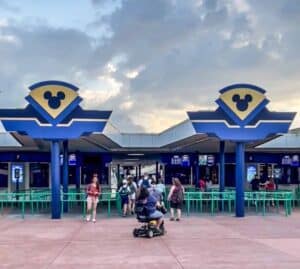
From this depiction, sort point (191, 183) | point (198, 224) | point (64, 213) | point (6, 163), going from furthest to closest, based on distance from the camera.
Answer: point (191, 183) → point (6, 163) → point (64, 213) → point (198, 224)

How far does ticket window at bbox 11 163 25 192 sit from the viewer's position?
3453 centimetres

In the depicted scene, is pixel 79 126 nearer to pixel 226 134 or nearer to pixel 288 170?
pixel 226 134

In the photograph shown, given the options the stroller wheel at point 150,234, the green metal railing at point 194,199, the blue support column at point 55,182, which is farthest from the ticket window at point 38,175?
the stroller wheel at point 150,234

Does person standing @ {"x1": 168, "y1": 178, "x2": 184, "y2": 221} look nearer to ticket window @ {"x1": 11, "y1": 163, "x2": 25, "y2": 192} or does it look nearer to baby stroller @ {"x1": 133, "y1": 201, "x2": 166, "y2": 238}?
baby stroller @ {"x1": 133, "y1": 201, "x2": 166, "y2": 238}

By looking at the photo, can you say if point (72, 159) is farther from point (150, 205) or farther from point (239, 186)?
point (150, 205)

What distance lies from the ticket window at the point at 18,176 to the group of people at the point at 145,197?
12519 millimetres

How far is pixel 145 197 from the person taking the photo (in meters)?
16.1

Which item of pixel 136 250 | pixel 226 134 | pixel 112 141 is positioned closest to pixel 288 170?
pixel 112 141

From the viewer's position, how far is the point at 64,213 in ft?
79.6

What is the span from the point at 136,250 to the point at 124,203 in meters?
9.57

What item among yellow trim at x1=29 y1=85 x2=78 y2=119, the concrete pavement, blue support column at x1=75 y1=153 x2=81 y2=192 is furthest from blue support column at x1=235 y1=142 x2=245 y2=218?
blue support column at x1=75 y1=153 x2=81 y2=192

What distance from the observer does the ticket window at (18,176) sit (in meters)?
34.5

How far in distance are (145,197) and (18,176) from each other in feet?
65.6

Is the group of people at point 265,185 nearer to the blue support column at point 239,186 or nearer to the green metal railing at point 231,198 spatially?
the green metal railing at point 231,198
